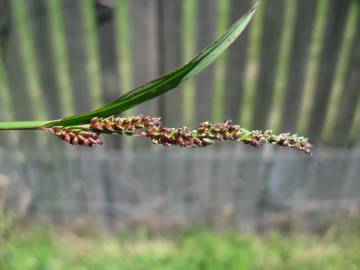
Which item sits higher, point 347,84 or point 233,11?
point 233,11

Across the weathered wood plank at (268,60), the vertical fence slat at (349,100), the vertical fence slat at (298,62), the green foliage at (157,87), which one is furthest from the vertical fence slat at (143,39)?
the green foliage at (157,87)

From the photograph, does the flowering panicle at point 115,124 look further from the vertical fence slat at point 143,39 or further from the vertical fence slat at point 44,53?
the vertical fence slat at point 44,53

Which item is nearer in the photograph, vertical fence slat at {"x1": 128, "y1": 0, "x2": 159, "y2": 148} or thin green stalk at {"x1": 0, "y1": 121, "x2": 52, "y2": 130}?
thin green stalk at {"x1": 0, "y1": 121, "x2": 52, "y2": 130}

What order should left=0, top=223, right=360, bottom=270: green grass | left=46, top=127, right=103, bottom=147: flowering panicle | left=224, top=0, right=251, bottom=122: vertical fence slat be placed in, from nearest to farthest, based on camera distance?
left=46, top=127, right=103, bottom=147: flowering panicle
left=224, top=0, right=251, bottom=122: vertical fence slat
left=0, top=223, right=360, bottom=270: green grass

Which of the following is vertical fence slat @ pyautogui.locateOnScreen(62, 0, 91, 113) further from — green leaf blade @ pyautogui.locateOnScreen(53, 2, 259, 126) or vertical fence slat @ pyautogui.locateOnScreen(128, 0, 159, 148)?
green leaf blade @ pyautogui.locateOnScreen(53, 2, 259, 126)

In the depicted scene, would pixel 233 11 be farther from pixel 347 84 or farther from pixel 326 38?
pixel 347 84

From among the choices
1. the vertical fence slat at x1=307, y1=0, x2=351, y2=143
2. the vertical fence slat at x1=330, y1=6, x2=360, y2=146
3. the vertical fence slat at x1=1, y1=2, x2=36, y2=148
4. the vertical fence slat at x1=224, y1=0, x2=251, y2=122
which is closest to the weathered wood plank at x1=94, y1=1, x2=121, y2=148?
the vertical fence slat at x1=1, y1=2, x2=36, y2=148

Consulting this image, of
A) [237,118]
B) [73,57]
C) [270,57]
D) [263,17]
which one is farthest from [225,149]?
[73,57]

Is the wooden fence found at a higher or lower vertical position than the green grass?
higher
